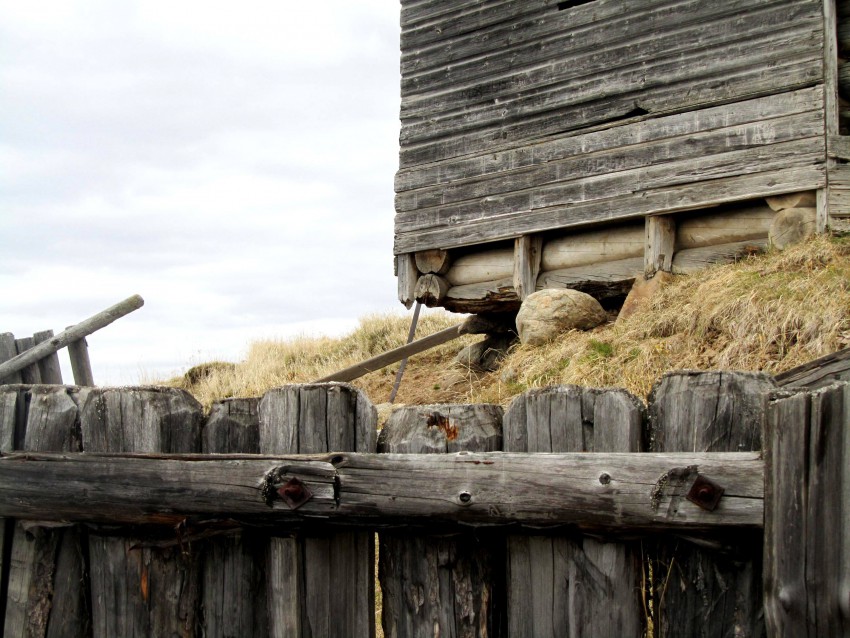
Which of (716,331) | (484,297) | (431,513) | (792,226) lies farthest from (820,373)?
(484,297)

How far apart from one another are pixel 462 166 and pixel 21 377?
555 cm

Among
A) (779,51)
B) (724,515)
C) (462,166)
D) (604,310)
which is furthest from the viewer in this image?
(462,166)

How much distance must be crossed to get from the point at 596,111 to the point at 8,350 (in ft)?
20.4

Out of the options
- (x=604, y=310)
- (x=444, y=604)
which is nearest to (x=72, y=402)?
(x=444, y=604)

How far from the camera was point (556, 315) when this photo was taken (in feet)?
29.2

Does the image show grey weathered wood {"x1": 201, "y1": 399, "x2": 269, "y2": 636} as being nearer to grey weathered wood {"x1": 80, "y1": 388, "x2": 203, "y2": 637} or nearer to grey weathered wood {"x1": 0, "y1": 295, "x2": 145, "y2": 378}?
grey weathered wood {"x1": 80, "y1": 388, "x2": 203, "y2": 637}

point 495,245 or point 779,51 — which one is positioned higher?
point 779,51

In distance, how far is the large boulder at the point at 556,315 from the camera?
8852mm

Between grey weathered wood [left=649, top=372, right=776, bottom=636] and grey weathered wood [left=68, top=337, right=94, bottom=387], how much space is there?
5.56 m

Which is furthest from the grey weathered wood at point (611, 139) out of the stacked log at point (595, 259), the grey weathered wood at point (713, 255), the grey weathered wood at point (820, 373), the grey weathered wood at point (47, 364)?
the grey weathered wood at point (820, 373)

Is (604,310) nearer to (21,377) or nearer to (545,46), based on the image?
(545,46)

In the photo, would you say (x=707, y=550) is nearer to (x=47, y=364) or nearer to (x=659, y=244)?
(x=47, y=364)

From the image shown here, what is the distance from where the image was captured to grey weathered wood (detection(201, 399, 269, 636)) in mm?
2678

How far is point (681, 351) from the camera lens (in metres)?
7.04
